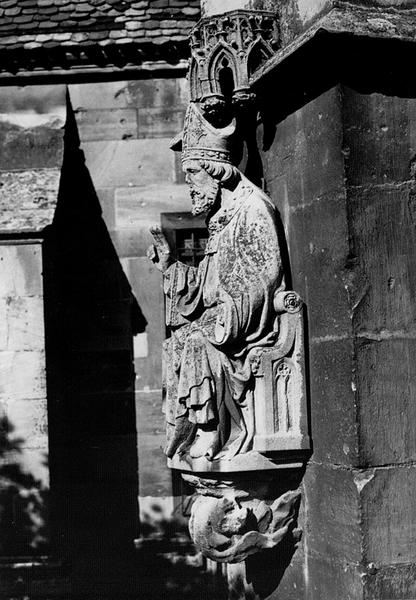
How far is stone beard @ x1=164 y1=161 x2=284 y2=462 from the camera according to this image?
5188 mm

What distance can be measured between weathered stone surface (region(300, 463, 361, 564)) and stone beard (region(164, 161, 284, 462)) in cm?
39

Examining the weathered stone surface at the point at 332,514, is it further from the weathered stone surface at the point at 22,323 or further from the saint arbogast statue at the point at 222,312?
the weathered stone surface at the point at 22,323

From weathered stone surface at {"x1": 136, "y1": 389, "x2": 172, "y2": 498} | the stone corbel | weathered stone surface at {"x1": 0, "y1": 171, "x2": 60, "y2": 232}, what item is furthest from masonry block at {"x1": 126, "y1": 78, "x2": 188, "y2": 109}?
the stone corbel

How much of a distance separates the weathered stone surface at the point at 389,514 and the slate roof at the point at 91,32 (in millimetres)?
9572

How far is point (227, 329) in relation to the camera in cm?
513

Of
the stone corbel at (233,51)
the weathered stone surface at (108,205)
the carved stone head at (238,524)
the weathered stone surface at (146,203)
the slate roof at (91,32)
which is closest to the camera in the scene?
the carved stone head at (238,524)

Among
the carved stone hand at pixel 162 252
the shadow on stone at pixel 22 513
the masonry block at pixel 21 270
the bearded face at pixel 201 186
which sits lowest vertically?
the shadow on stone at pixel 22 513

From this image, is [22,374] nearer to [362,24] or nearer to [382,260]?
[382,260]

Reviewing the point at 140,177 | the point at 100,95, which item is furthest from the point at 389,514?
the point at 100,95

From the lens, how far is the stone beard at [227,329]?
5.19m

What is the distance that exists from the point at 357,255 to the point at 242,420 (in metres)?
0.97

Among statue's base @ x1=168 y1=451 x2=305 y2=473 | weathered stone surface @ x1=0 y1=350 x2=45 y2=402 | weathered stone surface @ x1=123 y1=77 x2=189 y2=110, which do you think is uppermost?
weathered stone surface @ x1=123 y1=77 x2=189 y2=110

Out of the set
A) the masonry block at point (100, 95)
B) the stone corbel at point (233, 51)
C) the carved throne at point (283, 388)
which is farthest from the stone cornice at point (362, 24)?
the masonry block at point (100, 95)

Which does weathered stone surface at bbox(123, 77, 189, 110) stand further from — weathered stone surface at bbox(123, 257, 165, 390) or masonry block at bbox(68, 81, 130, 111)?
weathered stone surface at bbox(123, 257, 165, 390)
